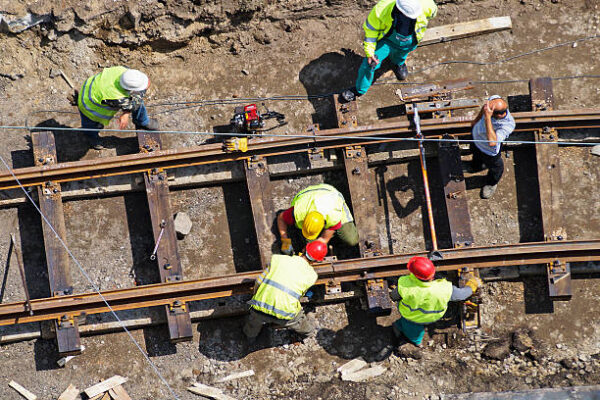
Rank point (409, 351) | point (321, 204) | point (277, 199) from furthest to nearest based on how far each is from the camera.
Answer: point (277, 199) < point (409, 351) < point (321, 204)

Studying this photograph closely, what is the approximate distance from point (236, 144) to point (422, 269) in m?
2.70

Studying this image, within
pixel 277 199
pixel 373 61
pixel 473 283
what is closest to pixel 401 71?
pixel 373 61

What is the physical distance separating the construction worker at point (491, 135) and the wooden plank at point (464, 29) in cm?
150

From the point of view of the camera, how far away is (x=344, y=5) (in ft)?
29.3

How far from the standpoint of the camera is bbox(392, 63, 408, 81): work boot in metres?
8.68

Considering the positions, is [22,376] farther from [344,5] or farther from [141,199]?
[344,5]

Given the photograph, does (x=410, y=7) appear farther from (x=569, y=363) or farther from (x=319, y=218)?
(x=569, y=363)

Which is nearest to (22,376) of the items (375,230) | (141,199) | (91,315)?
(91,315)

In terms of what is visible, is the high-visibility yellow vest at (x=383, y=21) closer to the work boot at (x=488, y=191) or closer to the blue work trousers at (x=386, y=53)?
the blue work trousers at (x=386, y=53)

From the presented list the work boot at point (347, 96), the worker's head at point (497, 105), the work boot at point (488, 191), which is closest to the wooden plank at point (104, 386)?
the work boot at point (347, 96)

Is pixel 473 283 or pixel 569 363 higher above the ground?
pixel 473 283

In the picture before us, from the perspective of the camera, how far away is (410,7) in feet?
25.0

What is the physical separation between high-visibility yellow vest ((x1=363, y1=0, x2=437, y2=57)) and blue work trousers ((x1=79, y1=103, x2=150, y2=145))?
290 centimetres

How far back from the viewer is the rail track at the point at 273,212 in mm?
7711
